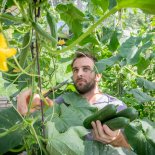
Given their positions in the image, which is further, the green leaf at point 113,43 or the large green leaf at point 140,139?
the green leaf at point 113,43

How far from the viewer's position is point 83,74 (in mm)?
1549

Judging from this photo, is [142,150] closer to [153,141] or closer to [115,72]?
[153,141]

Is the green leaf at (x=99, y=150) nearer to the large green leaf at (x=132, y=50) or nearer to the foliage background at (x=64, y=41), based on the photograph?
the foliage background at (x=64, y=41)

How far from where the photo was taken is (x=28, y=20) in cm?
52

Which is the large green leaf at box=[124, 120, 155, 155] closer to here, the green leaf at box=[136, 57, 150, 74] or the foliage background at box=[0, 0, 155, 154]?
the foliage background at box=[0, 0, 155, 154]

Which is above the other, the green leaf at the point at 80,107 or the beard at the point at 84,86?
the green leaf at the point at 80,107

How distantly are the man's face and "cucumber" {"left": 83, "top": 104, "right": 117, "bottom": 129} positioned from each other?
0.69 m

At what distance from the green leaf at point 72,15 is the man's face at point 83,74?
2.36ft

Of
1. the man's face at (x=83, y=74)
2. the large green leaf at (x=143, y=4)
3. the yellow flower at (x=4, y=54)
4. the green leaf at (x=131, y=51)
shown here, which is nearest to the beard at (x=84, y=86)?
the man's face at (x=83, y=74)

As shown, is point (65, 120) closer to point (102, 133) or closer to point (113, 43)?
point (102, 133)

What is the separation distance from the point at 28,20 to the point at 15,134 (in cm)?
24

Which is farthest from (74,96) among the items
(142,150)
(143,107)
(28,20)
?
(143,107)

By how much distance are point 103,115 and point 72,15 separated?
8.6 inches

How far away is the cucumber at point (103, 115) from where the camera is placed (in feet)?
2.51
